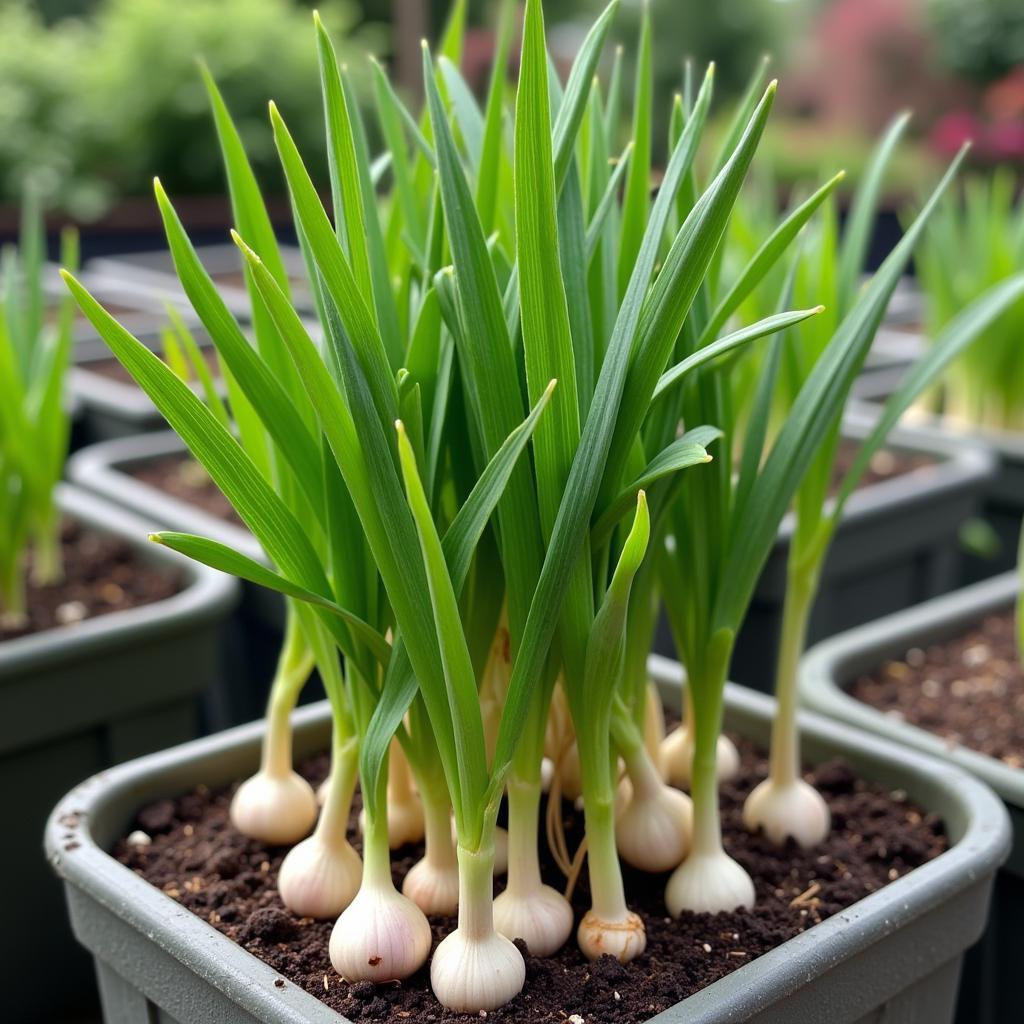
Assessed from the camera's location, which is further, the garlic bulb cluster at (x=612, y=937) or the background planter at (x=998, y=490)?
the background planter at (x=998, y=490)

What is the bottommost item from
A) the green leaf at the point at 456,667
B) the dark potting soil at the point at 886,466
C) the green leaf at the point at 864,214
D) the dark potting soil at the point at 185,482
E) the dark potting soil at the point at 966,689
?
the dark potting soil at the point at 886,466

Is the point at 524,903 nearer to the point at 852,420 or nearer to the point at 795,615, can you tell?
the point at 795,615

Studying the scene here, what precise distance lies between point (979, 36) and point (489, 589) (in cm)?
757

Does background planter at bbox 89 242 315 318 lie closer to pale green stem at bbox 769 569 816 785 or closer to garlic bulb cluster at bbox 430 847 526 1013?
pale green stem at bbox 769 569 816 785

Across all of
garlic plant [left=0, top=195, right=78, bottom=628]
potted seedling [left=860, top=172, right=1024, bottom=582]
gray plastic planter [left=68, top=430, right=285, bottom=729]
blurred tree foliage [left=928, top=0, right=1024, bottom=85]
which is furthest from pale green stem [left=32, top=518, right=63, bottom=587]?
blurred tree foliage [left=928, top=0, right=1024, bottom=85]

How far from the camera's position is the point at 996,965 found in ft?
2.65

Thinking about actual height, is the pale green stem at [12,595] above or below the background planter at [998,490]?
above

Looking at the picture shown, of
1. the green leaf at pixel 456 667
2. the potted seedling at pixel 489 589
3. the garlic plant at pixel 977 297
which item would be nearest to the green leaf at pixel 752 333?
the potted seedling at pixel 489 589

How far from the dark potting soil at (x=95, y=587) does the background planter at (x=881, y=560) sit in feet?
1.53

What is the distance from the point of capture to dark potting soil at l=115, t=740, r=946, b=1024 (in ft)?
1.82

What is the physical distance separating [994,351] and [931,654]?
69 centimetres

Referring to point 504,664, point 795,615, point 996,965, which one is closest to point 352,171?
Result: point 504,664

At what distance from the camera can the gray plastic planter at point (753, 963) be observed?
0.54m

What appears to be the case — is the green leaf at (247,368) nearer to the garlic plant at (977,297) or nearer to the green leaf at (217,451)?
the green leaf at (217,451)
